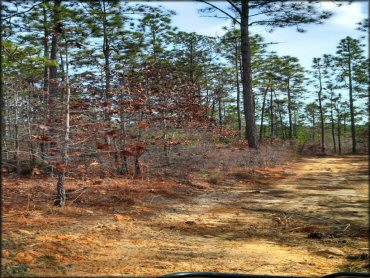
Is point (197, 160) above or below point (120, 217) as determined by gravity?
above

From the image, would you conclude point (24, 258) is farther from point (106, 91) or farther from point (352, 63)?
point (352, 63)

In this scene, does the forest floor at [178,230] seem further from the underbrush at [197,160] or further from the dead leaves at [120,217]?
the underbrush at [197,160]

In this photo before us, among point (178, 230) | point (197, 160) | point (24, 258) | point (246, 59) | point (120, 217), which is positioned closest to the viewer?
point (24, 258)

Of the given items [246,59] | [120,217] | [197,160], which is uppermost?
[246,59]

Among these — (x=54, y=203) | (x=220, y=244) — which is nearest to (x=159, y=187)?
(x=54, y=203)

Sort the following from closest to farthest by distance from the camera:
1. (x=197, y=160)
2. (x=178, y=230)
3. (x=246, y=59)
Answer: (x=178, y=230)
(x=197, y=160)
(x=246, y=59)

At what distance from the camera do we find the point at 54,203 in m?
7.06

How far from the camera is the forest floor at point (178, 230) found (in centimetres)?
417

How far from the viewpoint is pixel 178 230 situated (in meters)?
5.89

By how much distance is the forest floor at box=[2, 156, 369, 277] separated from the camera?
13.7 ft

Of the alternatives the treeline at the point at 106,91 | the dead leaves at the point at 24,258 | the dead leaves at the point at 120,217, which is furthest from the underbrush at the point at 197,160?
the dead leaves at the point at 24,258

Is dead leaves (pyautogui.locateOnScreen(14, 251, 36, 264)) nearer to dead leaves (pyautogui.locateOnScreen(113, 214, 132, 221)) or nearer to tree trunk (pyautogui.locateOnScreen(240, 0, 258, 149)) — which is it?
dead leaves (pyautogui.locateOnScreen(113, 214, 132, 221))

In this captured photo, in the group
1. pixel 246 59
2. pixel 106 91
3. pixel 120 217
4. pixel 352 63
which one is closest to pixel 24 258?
pixel 120 217

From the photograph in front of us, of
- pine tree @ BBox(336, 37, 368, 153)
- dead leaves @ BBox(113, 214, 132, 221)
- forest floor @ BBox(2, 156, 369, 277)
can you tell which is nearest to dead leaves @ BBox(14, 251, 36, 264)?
forest floor @ BBox(2, 156, 369, 277)
